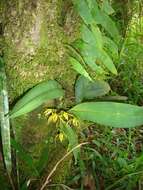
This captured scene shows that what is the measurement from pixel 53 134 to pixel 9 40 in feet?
1.29

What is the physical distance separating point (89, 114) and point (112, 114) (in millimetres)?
78

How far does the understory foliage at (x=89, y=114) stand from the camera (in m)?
1.18

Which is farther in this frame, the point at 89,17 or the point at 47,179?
the point at 47,179

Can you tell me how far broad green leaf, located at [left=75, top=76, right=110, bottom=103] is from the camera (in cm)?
135

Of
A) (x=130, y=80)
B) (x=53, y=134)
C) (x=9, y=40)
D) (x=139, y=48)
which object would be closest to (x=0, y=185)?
(x=53, y=134)

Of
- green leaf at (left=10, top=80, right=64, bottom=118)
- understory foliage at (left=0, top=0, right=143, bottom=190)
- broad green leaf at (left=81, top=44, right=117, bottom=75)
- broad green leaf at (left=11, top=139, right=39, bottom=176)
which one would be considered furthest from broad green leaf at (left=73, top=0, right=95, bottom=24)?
broad green leaf at (left=11, top=139, right=39, bottom=176)

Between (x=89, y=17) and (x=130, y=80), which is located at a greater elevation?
(x=89, y=17)

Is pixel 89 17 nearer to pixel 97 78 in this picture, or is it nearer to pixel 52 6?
pixel 52 6

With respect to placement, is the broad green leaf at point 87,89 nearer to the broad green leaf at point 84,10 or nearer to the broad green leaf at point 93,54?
the broad green leaf at point 93,54

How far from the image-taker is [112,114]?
1.25 metres

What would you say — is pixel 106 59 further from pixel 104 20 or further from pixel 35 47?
pixel 35 47

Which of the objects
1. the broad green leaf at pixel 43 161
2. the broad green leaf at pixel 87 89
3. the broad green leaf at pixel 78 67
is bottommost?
the broad green leaf at pixel 43 161

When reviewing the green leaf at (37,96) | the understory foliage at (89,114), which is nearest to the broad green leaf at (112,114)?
the understory foliage at (89,114)

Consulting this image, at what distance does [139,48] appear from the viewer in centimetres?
222
